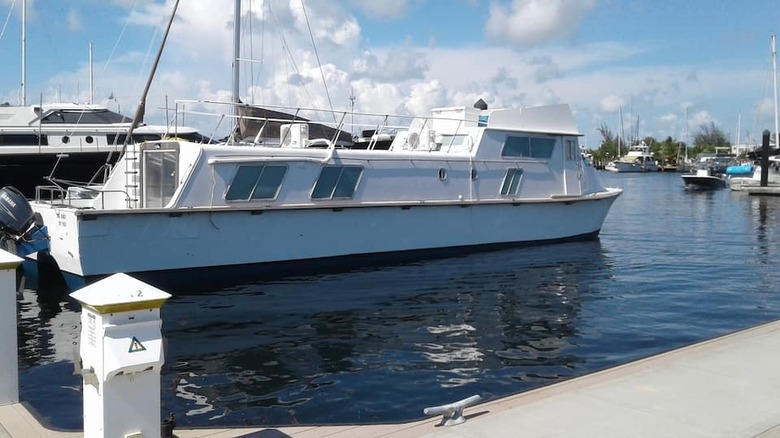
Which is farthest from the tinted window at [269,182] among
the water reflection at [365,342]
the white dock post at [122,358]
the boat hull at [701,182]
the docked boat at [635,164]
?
the docked boat at [635,164]

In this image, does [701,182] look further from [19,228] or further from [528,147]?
[19,228]

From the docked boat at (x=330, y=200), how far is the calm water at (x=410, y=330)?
788mm

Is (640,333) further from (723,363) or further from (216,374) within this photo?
(216,374)

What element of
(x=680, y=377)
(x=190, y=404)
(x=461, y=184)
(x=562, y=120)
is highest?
(x=562, y=120)

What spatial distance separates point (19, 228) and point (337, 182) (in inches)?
254

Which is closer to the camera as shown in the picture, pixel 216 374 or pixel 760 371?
pixel 760 371

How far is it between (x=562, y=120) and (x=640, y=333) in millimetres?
11088

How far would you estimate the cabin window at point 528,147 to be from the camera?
63.9 feet

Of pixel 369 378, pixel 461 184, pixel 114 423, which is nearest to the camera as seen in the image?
pixel 114 423

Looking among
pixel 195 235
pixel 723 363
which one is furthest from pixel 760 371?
pixel 195 235

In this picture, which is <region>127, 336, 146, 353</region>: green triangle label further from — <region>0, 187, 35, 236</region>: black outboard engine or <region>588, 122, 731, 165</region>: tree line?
<region>588, 122, 731, 165</region>: tree line

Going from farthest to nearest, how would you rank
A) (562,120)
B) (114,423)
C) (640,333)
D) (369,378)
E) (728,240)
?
1. (728,240)
2. (562,120)
3. (640,333)
4. (369,378)
5. (114,423)

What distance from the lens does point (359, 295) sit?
1388 centimetres

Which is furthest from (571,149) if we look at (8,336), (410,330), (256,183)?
(8,336)
